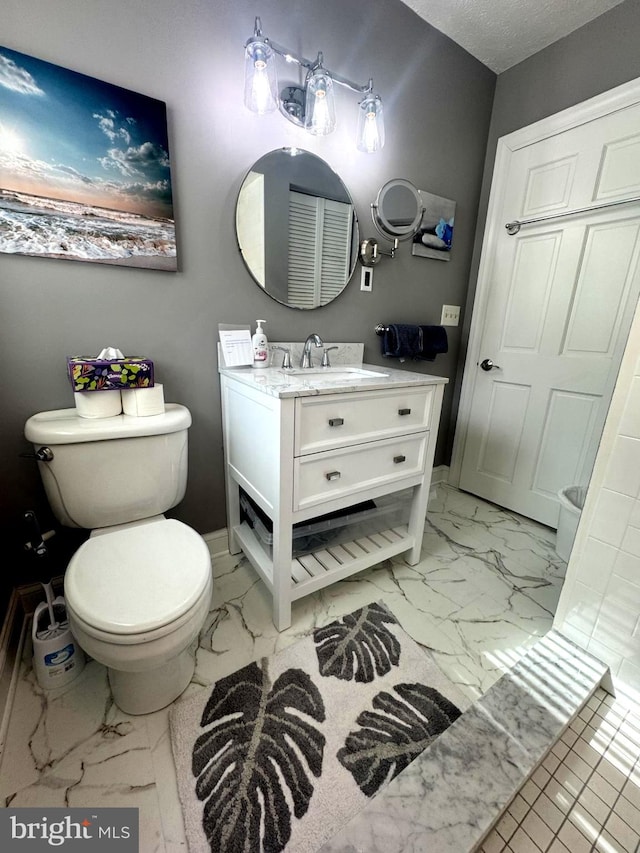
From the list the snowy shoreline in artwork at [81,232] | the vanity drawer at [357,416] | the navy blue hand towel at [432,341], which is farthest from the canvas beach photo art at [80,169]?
the navy blue hand towel at [432,341]

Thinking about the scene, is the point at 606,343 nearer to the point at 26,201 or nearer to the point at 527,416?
the point at 527,416

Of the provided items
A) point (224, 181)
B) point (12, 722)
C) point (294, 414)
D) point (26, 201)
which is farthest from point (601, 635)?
point (26, 201)

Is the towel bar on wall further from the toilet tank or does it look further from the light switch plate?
the toilet tank

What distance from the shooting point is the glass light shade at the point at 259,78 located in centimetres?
117

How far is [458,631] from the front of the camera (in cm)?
130

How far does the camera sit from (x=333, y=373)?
5.13ft

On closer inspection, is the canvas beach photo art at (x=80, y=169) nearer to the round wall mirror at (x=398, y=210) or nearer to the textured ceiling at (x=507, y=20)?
the round wall mirror at (x=398, y=210)

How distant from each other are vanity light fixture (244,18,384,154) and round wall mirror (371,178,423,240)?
0.21m

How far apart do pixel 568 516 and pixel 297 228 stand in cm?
183

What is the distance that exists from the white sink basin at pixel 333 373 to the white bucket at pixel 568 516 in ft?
3.49

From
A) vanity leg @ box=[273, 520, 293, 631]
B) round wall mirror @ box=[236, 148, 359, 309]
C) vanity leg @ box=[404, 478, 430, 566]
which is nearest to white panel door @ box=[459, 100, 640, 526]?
vanity leg @ box=[404, 478, 430, 566]

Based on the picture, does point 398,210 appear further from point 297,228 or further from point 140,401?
point 140,401

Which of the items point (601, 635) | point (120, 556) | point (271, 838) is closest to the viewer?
point (271, 838)

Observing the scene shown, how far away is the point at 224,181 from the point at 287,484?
1159 millimetres
